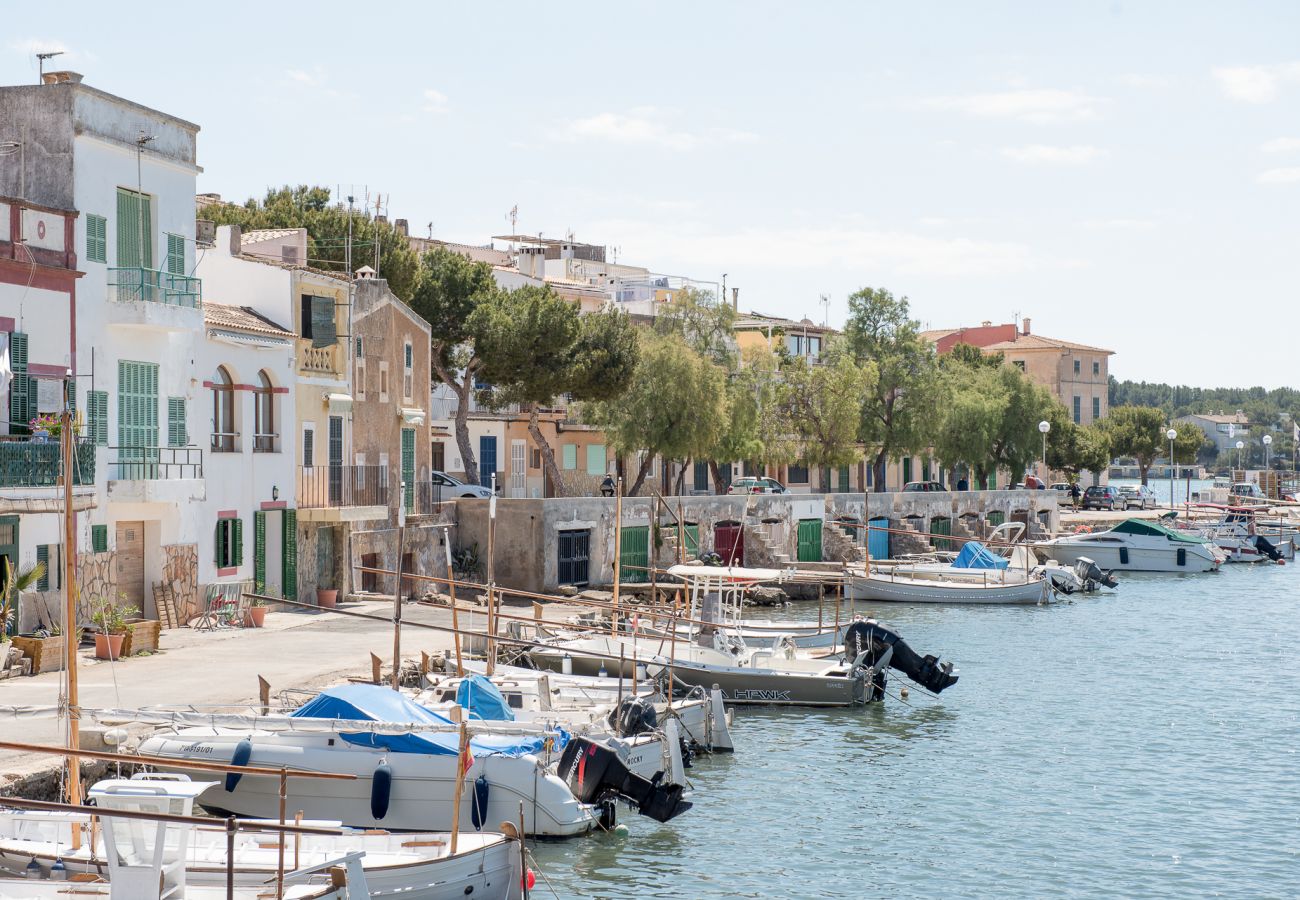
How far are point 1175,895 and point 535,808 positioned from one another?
9598mm

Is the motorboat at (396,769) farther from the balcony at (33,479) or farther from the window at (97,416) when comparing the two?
the window at (97,416)

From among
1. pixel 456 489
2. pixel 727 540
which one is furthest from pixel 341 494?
pixel 727 540

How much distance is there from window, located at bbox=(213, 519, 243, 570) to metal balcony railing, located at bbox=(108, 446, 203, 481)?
263 cm

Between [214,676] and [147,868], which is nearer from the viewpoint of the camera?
[147,868]

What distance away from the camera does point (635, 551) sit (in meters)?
57.7

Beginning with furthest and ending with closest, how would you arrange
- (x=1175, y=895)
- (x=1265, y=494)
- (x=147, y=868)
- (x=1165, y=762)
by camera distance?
(x=1265, y=494)
(x=1165, y=762)
(x=1175, y=895)
(x=147, y=868)

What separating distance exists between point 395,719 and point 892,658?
1646 centimetres

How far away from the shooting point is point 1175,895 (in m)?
22.0

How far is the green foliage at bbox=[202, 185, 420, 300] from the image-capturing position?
174ft

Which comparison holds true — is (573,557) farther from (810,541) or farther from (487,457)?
(810,541)

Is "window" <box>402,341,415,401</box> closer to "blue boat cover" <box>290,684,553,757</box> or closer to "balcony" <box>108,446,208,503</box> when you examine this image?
"balcony" <box>108,446,208,503</box>

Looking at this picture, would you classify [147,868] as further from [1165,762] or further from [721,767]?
[1165,762]

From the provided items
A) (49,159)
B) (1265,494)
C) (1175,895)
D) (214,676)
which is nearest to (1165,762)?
(1175,895)

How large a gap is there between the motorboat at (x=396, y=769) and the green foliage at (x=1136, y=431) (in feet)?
342
